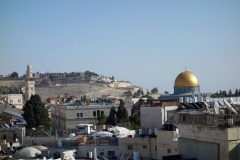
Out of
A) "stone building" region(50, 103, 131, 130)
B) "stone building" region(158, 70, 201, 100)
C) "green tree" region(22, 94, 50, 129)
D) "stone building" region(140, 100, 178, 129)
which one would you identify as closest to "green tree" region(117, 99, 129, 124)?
"stone building" region(50, 103, 131, 130)

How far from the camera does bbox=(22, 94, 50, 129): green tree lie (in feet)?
127

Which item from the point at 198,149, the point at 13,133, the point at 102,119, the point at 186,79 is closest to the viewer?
the point at 198,149

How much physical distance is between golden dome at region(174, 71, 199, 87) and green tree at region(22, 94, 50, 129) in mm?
10863

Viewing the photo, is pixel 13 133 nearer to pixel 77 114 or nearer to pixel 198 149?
pixel 77 114

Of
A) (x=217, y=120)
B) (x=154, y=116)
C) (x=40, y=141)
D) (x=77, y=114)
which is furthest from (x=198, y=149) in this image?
(x=77, y=114)

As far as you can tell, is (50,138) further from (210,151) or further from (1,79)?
(1,79)

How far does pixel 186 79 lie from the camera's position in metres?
42.8

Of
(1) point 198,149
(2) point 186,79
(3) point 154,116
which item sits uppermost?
(2) point 186,79

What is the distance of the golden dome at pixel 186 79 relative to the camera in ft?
140

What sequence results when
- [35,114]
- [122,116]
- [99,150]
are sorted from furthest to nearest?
[122,116], [35,114], [99,150]

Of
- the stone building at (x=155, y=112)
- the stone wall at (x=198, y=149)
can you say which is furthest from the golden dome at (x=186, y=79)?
the stone wall at (x=198, y=149)

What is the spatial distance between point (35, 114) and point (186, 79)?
39.9 feet

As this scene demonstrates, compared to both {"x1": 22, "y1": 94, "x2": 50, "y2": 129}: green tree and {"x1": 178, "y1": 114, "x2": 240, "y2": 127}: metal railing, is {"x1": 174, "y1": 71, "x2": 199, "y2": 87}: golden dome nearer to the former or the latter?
{"x1": 22, "y1": 94, "x2": 50, "y2": 129}: green tree

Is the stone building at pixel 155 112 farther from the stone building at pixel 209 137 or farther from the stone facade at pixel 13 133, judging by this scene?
the stone building at pixel 209 137
